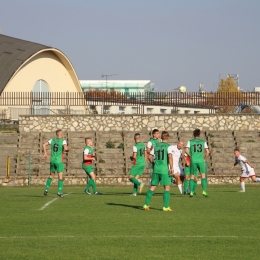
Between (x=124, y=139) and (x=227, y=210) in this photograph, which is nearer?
(x=227, y=210)

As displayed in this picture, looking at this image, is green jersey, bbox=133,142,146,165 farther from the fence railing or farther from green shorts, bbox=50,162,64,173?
the fence railing

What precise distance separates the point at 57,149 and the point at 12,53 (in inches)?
1428

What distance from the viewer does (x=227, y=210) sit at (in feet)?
56.1

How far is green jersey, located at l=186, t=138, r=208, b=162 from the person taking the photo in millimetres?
20938

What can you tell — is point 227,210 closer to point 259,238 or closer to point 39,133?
point 259,238

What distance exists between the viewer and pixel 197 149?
2100cm

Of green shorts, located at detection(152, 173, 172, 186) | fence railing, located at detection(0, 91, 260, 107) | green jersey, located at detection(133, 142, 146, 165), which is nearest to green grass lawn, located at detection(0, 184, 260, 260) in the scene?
green shorts, located at detection(152, 173, 172, 186)

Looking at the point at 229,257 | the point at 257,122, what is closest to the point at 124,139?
the point at 257,122

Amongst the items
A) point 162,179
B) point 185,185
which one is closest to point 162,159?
point 162,179

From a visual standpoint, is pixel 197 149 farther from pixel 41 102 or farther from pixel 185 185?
pixel 41 102

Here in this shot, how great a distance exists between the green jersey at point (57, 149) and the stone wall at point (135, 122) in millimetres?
18494

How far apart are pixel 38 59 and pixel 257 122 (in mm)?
25516

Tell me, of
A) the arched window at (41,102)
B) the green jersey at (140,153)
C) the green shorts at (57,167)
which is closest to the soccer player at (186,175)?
the green jersey at (140,153)

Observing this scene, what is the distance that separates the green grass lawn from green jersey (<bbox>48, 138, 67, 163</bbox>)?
1829 mm
